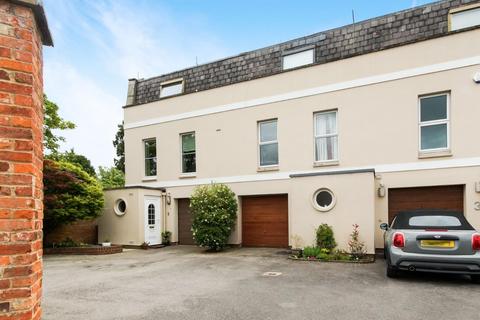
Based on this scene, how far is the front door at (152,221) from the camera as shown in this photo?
15.2 metres

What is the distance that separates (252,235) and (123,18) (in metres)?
8.95

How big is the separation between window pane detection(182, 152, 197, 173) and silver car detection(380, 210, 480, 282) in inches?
380

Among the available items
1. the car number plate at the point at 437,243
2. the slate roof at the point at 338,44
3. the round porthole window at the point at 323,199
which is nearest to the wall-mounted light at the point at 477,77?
the slate roof at the point at 338,44

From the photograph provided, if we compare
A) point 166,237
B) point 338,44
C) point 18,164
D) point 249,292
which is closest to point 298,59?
point 338,44

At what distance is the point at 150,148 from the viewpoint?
Result: 17.1m

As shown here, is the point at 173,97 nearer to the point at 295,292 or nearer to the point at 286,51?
the point at 286,51

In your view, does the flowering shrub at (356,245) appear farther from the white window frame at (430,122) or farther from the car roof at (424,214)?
the white window frame at (430,122)

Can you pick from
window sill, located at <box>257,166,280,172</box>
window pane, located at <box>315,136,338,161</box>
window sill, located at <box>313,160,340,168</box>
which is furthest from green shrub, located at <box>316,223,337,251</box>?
window sill, located at <box>257,166,280,172</box>

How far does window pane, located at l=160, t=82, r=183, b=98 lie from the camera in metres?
16.7

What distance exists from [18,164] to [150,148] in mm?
15191

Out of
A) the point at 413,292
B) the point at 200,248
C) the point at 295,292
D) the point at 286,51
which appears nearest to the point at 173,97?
the point at 286,51

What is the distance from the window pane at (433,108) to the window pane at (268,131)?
514cm

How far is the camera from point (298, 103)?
1328cm

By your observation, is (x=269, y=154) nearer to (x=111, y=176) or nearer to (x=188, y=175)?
(x=188, y=175)
